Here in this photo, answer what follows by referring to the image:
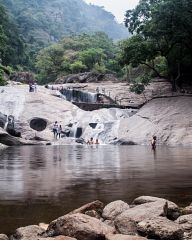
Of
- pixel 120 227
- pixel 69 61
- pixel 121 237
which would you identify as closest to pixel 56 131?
pixel 120 227

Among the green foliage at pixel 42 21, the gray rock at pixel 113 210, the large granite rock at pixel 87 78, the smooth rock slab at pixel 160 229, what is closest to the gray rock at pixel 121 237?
the smooth rock slab at pixel 160 229

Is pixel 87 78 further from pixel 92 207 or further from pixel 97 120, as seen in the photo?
pixel 92 207

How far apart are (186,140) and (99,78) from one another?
97.6 ft

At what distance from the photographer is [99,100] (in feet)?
161

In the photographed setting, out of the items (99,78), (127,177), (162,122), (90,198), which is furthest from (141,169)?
(99,78)

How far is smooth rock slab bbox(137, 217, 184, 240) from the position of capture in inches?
239

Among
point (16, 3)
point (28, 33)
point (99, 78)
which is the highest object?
point (16, 3)

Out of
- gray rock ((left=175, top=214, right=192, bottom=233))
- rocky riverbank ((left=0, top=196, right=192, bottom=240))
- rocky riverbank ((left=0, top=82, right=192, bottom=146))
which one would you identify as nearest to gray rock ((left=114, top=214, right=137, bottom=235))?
rocky riverbank ((left=0, top=196, right=192, bottom=240))

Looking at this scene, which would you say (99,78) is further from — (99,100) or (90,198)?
(90,198)

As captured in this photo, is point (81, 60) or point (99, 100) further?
point (81, 60)

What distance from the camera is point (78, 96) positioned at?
50.6 m

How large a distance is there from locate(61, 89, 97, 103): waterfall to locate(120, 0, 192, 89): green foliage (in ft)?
24.4

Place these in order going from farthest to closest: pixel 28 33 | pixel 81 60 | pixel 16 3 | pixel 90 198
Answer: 1. pixel 16 3
2. pixel 28 33
3. pixel 81 60
4. pixel 90 198

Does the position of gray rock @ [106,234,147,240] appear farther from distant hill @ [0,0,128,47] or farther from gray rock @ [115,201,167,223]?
distant hill @ [0,0,128,47]
